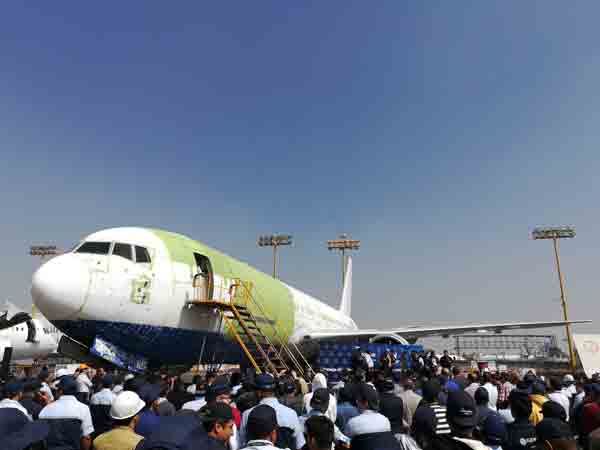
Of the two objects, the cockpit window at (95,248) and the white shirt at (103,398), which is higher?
the cockpit window at (95,248)

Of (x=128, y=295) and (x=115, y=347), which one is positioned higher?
(x=128, y=295)

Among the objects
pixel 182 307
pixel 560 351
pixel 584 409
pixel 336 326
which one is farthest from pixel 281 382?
pixel 560 351

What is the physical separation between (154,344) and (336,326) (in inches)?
710

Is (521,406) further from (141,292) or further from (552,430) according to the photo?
(141,292)

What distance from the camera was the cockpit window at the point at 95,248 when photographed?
11234 millimetres

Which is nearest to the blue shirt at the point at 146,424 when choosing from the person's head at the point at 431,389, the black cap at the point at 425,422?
the black cap at the point at 425,422

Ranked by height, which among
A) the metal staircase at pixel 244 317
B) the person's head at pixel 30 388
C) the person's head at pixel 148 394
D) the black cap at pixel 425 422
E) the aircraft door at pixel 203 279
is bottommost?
the person's head at pixel 30 388

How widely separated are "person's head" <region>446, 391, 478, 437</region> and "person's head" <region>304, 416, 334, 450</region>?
116 centimetres

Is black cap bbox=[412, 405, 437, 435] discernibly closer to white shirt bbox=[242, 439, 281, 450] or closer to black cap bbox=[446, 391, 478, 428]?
black cap bbox=[446, 391, 478, 428]

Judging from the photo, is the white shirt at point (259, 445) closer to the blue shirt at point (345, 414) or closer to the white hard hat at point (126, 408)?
the white hard hat at point (126, 408)

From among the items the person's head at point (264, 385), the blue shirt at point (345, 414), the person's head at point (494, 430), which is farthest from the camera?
the blue shirt at point (345, 414)

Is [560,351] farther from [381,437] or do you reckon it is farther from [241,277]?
[381,437]

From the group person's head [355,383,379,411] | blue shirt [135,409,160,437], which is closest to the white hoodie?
person's head [355,383,379,411]

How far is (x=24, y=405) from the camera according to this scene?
611 cm
